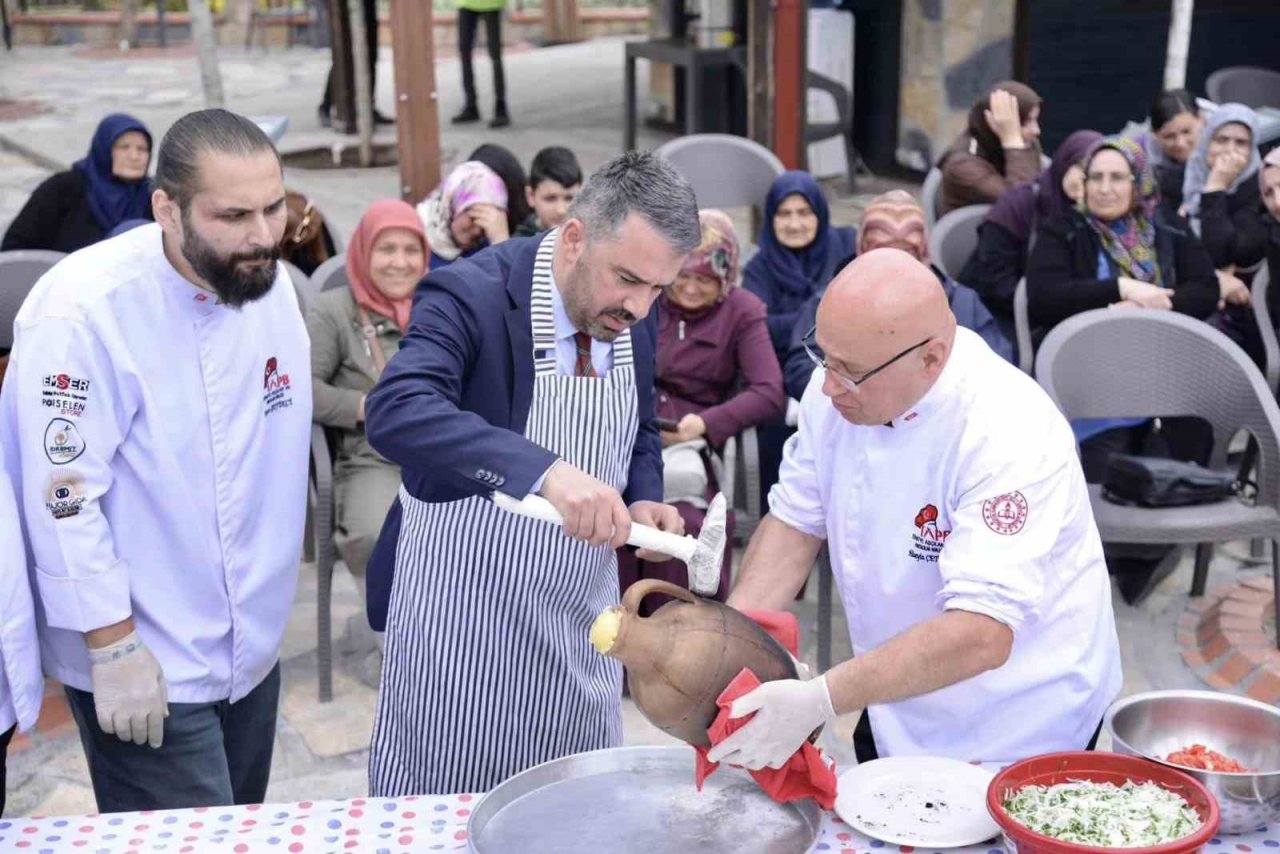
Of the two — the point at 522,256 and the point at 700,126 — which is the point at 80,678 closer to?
the point at 522,256

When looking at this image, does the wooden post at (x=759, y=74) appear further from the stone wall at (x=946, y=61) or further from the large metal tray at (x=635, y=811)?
the large metal tray at (x=635, y=811)

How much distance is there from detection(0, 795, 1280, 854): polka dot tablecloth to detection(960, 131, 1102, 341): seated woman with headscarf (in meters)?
3.44

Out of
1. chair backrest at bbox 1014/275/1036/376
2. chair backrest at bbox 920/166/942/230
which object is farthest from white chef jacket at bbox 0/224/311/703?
chair backrest at bbox 920/166/942/230

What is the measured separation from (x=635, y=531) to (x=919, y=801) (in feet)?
1.94

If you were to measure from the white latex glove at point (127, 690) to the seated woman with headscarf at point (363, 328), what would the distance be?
207cm

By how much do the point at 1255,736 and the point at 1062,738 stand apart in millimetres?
303

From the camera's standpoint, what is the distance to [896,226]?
191 inches

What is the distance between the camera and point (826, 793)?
216 cm

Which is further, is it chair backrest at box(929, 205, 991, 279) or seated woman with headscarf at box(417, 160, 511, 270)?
chair backrest at box(929, 205, 991, 279)

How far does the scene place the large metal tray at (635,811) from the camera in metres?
2.09

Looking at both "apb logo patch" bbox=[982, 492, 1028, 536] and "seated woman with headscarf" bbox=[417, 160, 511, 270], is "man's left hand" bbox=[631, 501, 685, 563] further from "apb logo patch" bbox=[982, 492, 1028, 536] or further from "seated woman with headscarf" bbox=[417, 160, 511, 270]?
"seated woman with headscarf" bbox=[417, 160, 511, 270]

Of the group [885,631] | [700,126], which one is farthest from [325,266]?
[700,126]

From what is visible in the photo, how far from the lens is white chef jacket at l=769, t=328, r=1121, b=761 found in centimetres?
226

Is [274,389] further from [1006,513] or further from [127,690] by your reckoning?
[1006,513]
